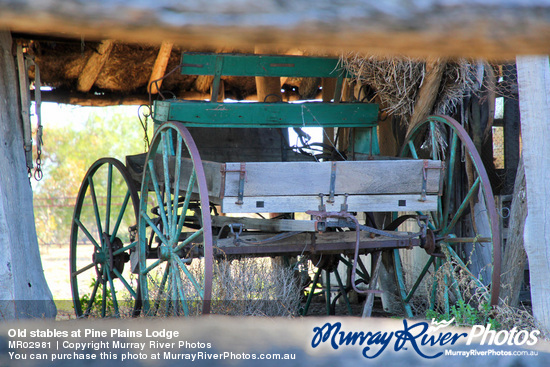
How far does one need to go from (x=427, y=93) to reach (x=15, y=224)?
337cm

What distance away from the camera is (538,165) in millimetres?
3488

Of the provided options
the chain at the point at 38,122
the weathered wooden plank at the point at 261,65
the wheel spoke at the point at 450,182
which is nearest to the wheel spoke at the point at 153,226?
the chain at the point at 38,122

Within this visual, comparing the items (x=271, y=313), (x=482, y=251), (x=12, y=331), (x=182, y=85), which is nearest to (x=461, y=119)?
(x=482, y=251)

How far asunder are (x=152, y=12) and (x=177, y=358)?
0.28 metres

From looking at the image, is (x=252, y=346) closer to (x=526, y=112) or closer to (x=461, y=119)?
(x=526, y=112)

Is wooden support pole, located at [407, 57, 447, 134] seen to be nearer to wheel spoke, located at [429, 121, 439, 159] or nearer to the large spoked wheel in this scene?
wheel spoke, located at [429, 121, 439, 159]

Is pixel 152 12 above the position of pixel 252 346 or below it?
above

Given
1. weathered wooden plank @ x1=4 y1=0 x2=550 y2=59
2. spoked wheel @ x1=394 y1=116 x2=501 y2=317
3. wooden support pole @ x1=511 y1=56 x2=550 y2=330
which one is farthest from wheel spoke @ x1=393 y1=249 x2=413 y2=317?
weathered wooden plank @ x1=4 y1=0 x2=550 y2=59

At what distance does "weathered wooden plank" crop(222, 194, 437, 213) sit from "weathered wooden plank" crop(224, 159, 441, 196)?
0.04m

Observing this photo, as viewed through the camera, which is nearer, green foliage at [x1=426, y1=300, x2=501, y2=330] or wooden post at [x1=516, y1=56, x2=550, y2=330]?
wooden post at [x1=516, y1=56, x2=550, y2=330]

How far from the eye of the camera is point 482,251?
531 cm

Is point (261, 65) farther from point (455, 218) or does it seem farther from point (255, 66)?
point (455, 218)

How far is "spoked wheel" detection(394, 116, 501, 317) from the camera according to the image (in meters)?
4.00

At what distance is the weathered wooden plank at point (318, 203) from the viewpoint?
3.97 metres
